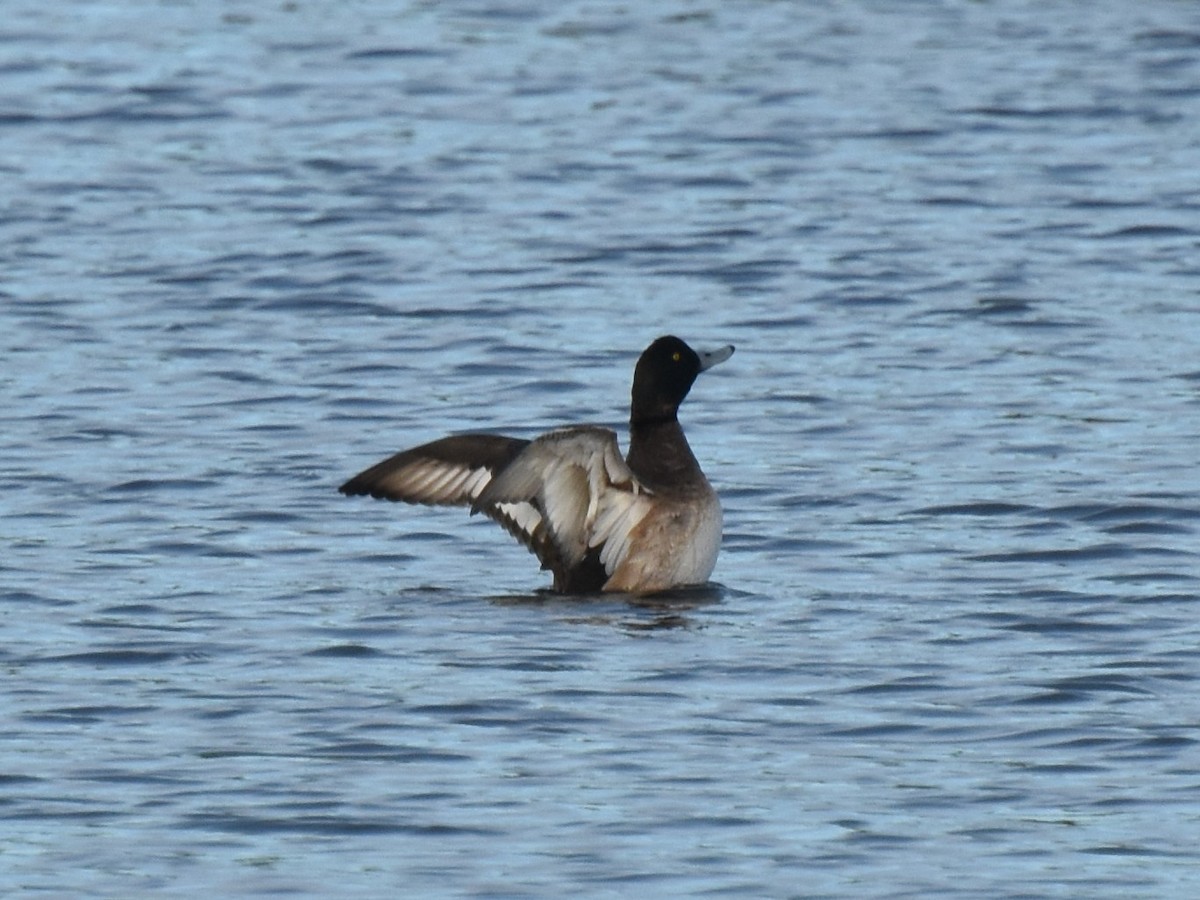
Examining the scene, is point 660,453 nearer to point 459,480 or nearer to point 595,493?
point 595,493

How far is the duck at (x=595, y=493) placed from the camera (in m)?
10.0

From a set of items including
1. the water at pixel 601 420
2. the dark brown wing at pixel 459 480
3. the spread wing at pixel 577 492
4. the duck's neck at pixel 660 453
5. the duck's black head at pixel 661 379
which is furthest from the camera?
the duck's black head at pixel 661 379

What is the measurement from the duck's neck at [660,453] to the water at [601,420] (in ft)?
1.60

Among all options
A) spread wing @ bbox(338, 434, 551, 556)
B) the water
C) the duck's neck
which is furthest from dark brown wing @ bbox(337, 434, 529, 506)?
the duck's neck

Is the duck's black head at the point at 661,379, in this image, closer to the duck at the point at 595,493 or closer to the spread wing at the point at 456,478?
the duck at the point at 595,493

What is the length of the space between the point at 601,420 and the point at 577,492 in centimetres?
305

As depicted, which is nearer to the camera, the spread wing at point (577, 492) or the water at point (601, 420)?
the water at point (601, 420)

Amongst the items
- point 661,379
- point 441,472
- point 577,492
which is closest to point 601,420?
point 661,379

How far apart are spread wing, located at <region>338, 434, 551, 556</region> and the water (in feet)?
0.76

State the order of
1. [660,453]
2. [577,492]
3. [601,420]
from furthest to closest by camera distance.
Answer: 1. [601,420]
2. [660,453]
3. [577,492]

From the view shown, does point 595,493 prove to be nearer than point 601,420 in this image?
Yes

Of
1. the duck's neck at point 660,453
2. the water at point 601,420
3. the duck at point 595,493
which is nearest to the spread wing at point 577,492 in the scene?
the duck at point 595,493

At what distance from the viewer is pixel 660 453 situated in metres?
10.4

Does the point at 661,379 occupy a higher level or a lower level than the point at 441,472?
higher
